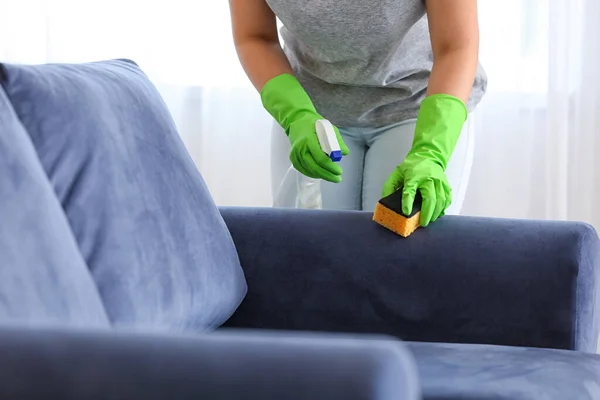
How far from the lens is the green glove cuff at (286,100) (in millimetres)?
1714

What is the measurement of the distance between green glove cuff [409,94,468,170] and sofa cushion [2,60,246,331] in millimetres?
410

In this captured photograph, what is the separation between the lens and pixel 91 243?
113 centimetres

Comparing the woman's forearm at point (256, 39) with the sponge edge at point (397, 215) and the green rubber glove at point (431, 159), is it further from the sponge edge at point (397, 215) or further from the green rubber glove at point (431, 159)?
the sponge edge at point (397, 215)

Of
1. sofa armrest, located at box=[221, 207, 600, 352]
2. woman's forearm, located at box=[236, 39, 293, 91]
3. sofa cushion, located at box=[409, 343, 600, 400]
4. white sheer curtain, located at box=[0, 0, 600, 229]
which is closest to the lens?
sofa cushion, located at box=[409, 343, 600, 400]

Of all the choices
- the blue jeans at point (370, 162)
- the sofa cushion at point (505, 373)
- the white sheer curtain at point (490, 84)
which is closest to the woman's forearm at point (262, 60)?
the blue jeans at point (370, 162)

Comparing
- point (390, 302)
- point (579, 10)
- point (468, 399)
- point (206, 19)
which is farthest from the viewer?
point (206, 19)

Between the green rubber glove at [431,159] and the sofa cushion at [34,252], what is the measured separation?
64 cm

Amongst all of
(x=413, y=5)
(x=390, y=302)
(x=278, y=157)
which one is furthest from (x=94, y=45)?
(x=390, y=302)

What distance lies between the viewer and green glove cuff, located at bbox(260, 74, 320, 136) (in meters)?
1.71

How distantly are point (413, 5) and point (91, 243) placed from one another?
0.88 meters

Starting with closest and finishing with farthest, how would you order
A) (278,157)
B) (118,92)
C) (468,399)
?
(468,399), (118,92), (278,157)

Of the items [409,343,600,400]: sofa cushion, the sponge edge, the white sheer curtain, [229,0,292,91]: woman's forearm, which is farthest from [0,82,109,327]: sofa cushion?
the white sheer curtain

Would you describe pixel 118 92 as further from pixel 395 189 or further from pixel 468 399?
pixel 468 399

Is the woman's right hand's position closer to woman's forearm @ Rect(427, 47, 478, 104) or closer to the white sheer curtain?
woman's forearm @ Rect(427, 47, 478, 104)
